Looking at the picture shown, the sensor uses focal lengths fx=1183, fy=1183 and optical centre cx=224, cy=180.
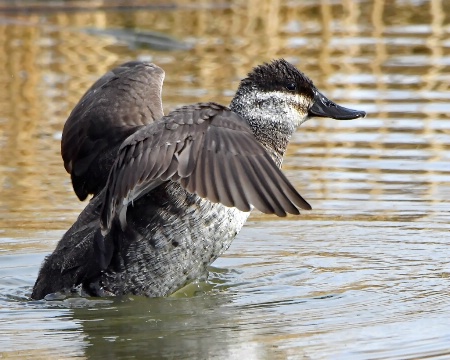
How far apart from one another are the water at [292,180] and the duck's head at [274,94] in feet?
A: 3.51

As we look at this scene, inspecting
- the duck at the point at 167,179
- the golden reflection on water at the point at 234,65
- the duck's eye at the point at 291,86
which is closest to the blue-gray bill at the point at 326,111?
the duck at the point at 167,179

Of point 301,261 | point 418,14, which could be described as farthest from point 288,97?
point 418,14

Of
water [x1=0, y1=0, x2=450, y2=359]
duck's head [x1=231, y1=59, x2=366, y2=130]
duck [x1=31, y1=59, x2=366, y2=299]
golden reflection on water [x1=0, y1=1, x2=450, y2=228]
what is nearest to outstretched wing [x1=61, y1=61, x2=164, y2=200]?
duck [x1=31, y1=59, x2=366, y2=299]

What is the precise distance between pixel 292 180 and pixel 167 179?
139 inches

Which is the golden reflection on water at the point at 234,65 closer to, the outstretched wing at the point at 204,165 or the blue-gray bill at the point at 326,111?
the blue-gray bill at the point at 326,111

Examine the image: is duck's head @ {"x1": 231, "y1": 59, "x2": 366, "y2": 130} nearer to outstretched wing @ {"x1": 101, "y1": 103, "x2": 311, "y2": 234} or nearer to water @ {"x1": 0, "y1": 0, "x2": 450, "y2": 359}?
outstretched wing @ {"x1": 101, "y1": 103, "x2": 311, "y2": 234}

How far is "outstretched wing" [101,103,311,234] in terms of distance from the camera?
6602 mm

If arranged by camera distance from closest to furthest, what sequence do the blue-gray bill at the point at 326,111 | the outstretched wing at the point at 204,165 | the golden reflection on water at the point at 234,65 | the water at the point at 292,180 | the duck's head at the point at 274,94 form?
the outstretched wing at the point at 204,165
the water at the point at 292,180
the duck's head at the point at 274,94
the blue-gray bill at the point at 326,111
the golden reflection on water at the point at 234,65

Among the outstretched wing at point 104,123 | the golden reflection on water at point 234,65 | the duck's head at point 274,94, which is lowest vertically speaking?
the golden reflection on water at point 234,65

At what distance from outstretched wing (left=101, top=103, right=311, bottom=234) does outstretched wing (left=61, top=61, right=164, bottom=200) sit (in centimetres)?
113

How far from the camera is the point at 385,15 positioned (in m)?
18.1

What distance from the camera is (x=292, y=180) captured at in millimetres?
10266

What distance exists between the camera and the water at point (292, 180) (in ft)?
22.0

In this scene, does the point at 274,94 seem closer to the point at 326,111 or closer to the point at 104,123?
the point at 326,111
